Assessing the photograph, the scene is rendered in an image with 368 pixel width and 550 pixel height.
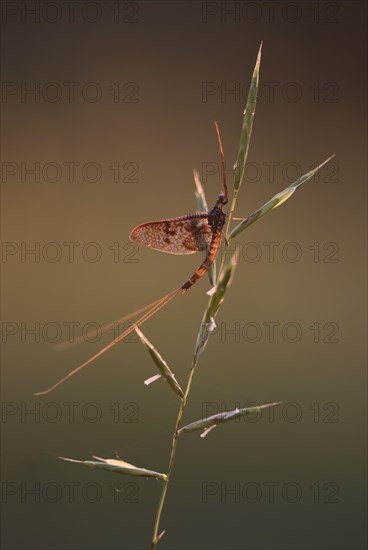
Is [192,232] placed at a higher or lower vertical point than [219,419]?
higher

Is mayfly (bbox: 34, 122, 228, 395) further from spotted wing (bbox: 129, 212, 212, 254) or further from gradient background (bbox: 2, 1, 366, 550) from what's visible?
gradient background (bbox: 2, 1, 366, 550)

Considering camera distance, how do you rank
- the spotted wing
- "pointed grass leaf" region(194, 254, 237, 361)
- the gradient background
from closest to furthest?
"pointed grass leaf" region(194, 254, 237, 361)
the spotted wing
the gradient background

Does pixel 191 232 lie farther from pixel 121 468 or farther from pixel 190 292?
pixel 190 292

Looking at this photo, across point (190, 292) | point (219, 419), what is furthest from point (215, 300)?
point (190, 292)

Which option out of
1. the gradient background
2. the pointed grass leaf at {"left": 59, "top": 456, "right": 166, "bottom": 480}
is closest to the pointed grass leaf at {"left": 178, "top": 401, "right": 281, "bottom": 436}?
the pointed grass leaf at {"left": 59, "top": 456, "right": 166, "bottom": 480}

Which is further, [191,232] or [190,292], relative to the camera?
[190,292]

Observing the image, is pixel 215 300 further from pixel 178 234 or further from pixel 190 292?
pixel 190 292
